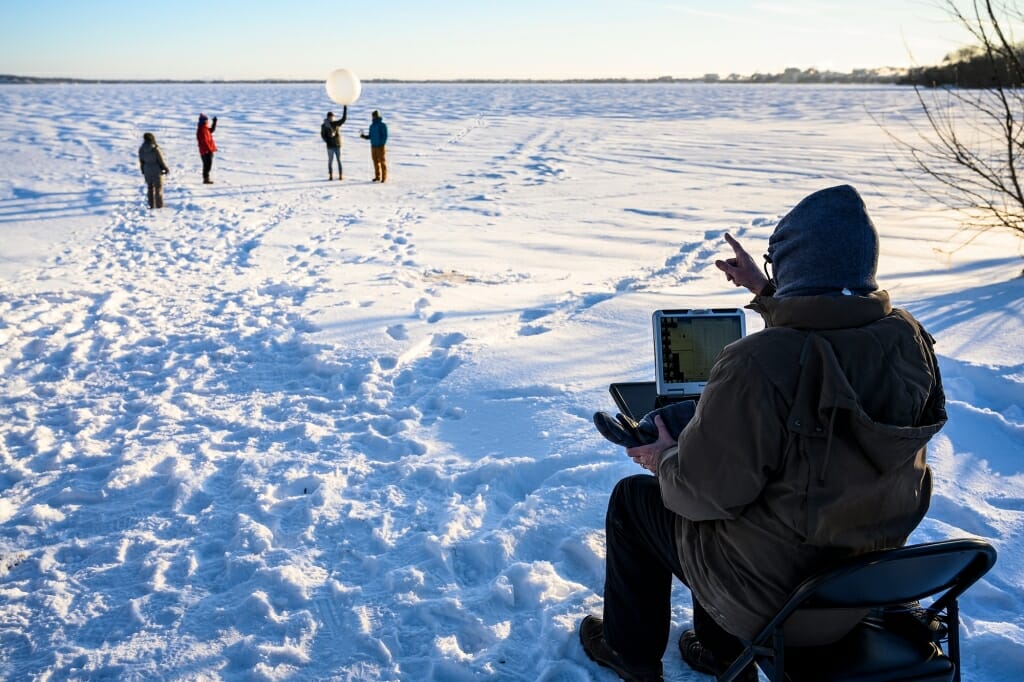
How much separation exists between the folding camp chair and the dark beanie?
53 centimetres

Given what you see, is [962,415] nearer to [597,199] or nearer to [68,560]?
[68,560]

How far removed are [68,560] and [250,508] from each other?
0.74m

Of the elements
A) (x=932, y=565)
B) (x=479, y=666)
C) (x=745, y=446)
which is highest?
(x=745, y=446)

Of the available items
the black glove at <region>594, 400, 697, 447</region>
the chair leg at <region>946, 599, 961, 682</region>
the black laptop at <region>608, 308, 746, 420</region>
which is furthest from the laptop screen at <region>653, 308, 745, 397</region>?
the chair leg at <region>946, 599, 961, 682</region>

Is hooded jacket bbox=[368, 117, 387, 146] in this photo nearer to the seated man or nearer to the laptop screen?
the laptop screen

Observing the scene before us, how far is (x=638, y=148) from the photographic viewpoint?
→ 801 inches

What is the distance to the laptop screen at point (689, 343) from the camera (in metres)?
2.34

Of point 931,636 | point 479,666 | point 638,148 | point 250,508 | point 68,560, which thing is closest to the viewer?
point 931,636

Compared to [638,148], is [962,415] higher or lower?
lower

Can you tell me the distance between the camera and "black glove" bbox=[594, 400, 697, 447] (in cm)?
181

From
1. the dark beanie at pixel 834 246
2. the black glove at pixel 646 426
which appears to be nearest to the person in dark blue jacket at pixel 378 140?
the black glove at pixel 646 426

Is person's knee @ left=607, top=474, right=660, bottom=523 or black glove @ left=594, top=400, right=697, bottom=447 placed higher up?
black glove @ left=594, top=400, right=697, bottom=447

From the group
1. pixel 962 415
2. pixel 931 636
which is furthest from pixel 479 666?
pixel 962 415

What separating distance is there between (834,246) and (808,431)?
390 millimetres
